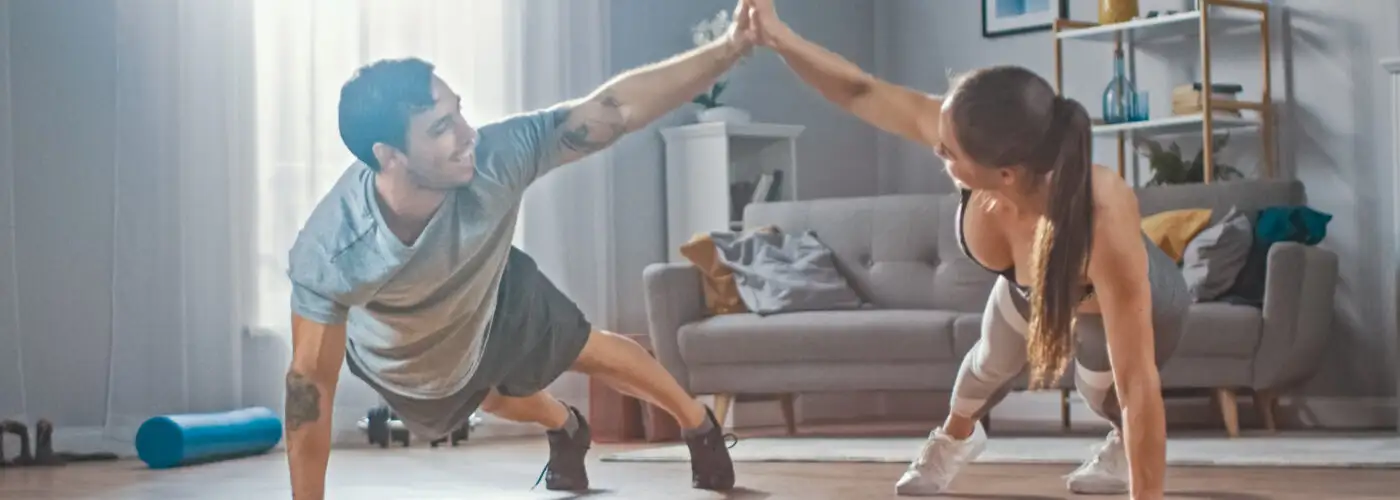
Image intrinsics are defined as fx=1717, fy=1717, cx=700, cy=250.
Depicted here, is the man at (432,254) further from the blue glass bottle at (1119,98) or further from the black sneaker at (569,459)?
the blue glass bottle at (1119,98)

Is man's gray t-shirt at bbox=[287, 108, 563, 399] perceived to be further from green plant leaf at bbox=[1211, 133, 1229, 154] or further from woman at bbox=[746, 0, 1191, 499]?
green plant leaf at bbox=[1211, 133, 1229, 154]

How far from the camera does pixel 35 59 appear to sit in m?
5.13

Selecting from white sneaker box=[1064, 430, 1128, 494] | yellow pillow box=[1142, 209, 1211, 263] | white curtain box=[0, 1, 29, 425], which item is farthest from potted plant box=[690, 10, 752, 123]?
white sneaker box=[1064, 430, 1128, 494]

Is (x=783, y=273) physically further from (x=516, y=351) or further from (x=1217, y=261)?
(x=516, y=351)

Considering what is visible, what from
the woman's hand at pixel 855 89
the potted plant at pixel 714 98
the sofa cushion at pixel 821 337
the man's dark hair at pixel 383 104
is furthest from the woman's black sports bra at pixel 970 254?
the potted plant at pixel 714 98

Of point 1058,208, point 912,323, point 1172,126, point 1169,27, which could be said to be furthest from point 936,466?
point 1169,27

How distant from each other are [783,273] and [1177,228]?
4.09ft

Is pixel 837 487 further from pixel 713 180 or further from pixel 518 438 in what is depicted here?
pixel 713 180

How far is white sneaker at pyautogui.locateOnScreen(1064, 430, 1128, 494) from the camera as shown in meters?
3.27

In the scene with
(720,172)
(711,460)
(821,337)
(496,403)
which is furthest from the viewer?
(720,172)

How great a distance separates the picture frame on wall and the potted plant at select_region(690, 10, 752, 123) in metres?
1.10

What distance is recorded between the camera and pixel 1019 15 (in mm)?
6785

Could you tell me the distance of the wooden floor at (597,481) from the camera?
340cm

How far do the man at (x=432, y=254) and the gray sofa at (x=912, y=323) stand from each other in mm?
2229
